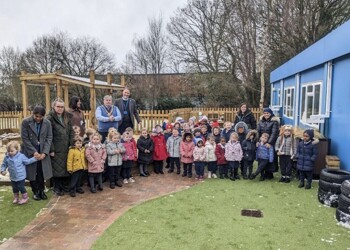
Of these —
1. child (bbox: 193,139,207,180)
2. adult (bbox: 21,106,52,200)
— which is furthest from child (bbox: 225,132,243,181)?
adult (bbox: 21,106,52,200)

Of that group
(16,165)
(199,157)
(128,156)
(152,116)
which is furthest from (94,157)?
(152,116)

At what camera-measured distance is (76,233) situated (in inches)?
167

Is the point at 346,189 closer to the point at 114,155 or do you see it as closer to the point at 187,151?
the point at 187,151

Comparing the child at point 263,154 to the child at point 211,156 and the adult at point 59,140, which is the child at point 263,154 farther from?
the adult at point 59,140

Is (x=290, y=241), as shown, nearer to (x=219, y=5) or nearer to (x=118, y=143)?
(x=118, y=143)

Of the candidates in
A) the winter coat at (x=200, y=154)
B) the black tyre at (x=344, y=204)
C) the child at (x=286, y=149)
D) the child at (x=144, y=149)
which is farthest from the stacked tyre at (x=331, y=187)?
the child at (x=144, y=149)

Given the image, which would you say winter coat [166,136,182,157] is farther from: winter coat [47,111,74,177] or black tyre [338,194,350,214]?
black tyre [338,194,350,214]

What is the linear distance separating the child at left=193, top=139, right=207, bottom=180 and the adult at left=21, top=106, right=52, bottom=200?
3.27 meters

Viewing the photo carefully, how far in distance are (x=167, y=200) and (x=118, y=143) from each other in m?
1.77

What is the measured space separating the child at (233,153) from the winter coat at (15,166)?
4295 mm

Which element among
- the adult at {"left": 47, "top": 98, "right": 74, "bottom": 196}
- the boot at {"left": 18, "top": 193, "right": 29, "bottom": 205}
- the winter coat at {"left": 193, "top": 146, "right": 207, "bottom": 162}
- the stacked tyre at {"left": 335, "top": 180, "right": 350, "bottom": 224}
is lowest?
the boot at {"left": 18, "top": 193, "right": 29, "bottom": 205}

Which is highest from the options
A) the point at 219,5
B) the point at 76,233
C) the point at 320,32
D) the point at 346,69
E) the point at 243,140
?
the point at 219,5

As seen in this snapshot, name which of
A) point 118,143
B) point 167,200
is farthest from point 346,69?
point 118,143

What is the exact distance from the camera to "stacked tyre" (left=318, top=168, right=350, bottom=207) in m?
5.21
